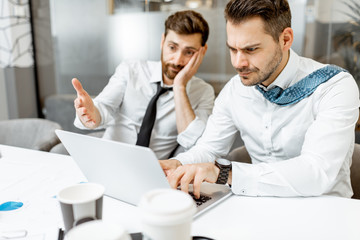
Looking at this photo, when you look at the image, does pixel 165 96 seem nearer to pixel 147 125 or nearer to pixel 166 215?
pixel 147 125

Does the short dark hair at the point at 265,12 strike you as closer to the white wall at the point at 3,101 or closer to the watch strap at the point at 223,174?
the watch strap at the point at 223,174

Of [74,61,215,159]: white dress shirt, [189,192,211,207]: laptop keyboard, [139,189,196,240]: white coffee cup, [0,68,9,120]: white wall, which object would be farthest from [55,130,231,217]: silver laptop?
[0,68,9,120]: white wall

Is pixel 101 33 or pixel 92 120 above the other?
pixel 101 33

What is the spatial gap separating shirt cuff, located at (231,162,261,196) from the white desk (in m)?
0.03

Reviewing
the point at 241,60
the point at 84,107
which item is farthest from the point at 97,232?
the point at 84,107

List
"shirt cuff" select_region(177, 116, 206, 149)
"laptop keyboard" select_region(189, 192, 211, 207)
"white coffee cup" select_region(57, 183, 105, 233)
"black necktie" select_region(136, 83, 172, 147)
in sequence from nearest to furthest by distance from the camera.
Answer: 1. "white coffee cup" select_region(57, 183, 105, 233)
2. "laptop keyboard" select_region(189, 192, 211, 207)
3. "shirt cuff" select_region(177, 116, 206, 149)
4. "black necktie" select_region(136, 83, 172, 147)

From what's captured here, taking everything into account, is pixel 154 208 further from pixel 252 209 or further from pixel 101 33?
pixel 101 33

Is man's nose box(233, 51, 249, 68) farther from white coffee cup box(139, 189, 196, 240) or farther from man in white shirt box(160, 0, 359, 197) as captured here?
white coffee cup box(139, 189, 196, 240)

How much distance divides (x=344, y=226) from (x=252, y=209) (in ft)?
0.84

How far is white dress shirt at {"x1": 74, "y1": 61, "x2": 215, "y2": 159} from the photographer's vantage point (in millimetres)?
2205

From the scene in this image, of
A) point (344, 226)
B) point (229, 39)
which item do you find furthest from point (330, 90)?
point (344, 226)

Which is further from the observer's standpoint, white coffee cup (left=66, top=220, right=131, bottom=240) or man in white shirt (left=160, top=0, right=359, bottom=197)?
man in white shirt (left=160, top=0, right=359, bottom=197)

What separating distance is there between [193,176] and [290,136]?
600 millimetres

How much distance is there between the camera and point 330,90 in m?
1.35
